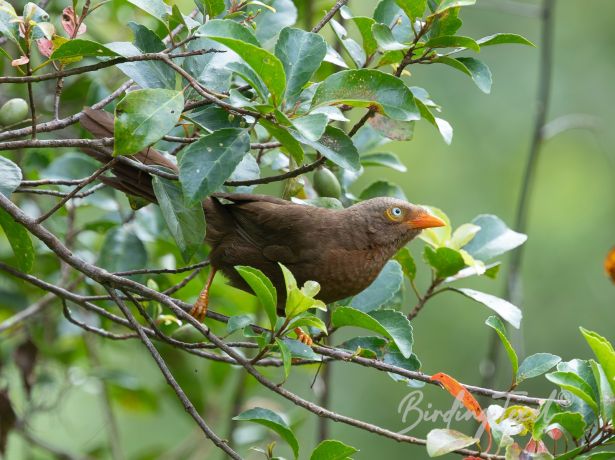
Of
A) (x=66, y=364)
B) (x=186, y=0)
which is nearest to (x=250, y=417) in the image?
(x=66, y=364)

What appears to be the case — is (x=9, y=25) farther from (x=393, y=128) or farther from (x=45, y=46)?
(x=393, y=128)

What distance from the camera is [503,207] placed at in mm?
9664

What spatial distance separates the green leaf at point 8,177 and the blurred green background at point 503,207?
223 inches

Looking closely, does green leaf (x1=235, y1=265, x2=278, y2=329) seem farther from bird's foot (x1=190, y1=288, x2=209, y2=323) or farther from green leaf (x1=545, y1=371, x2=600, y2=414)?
green leaf (x1=545, y1=371, x2=600, y2=414)

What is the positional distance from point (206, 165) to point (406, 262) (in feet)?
5.22

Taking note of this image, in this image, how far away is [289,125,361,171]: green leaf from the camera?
108 inches

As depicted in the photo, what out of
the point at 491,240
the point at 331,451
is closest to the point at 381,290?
the point at 491,240

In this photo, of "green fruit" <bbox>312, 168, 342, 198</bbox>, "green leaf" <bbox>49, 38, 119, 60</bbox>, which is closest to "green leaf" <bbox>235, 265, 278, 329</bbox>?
"green leaf" <bbox>49, 38, 119, 60</bbox>

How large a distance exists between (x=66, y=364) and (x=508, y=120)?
21.0 ft

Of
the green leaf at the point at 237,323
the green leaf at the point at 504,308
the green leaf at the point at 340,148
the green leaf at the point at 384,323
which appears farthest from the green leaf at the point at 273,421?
the green leaf at the point at 504,308

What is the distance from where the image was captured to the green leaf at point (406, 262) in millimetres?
3928

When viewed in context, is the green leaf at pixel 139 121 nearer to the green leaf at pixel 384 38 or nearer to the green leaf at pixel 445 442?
the green leaf at pixel 384 38

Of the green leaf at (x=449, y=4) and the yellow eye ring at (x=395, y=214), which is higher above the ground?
the green leaf at (x=449, y=4)

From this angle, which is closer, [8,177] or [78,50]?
[78,50]
